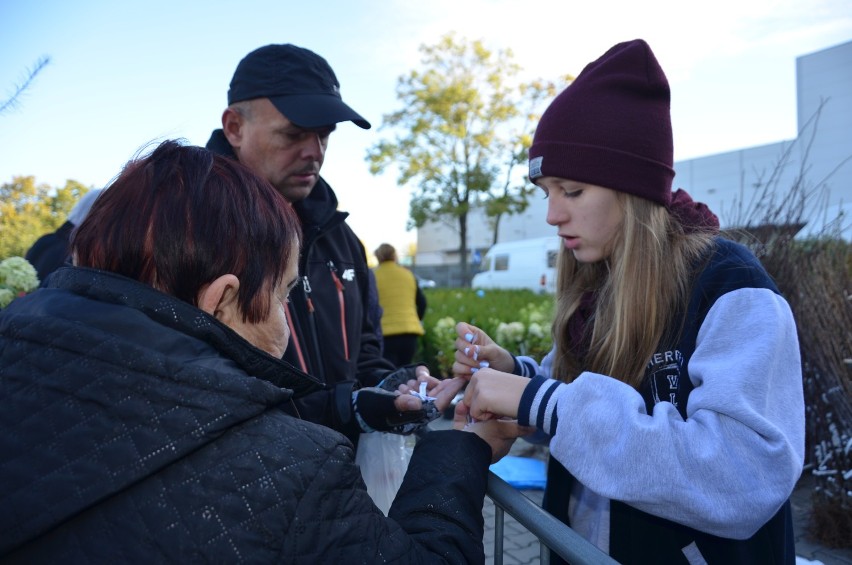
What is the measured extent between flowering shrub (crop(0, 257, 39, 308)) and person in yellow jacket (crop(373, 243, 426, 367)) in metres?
4.53

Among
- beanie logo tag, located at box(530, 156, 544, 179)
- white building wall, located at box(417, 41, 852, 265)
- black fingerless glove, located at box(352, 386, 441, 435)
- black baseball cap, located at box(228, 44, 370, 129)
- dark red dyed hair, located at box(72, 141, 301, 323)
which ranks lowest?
black fingerless glove, located at box(352, 386, 441, 435)

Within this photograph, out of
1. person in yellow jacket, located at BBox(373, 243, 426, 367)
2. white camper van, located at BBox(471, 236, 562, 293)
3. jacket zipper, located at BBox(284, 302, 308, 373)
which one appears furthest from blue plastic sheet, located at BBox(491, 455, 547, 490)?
white camper van, located at BBox(471, 236, 562, 293)

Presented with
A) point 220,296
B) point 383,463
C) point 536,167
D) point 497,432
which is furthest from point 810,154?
point 220,296

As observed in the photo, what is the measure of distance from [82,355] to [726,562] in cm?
139

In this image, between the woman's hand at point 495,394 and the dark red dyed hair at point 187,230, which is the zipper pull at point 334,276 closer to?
the woman's hand at point 495,394

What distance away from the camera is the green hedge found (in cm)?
687

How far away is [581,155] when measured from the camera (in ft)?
5.29

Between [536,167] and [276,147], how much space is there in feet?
3.84

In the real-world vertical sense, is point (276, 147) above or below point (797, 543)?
above

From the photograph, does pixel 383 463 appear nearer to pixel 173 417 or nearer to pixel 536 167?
pixel 536 167

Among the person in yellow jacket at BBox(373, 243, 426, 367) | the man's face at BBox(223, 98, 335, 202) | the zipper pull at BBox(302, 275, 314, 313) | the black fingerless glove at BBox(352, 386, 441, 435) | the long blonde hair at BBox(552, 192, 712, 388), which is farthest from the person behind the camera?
the person in yellow jacket at BBox(373, 243, 426, 367)

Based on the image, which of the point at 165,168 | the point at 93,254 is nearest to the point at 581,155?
the point at 165,168

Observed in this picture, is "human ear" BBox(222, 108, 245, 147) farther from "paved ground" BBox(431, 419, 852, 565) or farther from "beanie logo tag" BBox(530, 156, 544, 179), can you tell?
"paved ground" BBox(431, 419, 852, 565)

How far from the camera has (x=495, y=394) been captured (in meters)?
1.42
